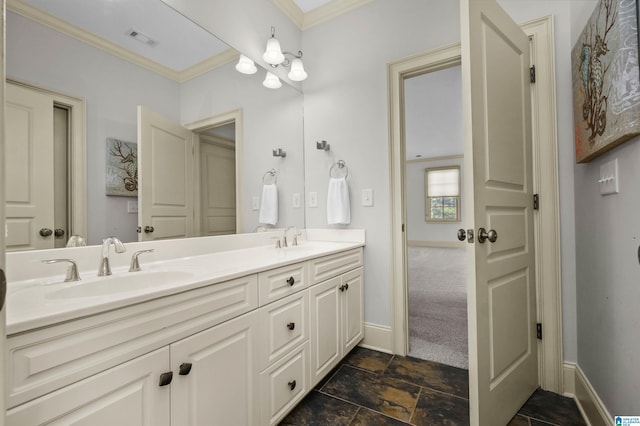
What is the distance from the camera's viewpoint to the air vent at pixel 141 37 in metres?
1.33

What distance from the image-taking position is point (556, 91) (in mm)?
1624

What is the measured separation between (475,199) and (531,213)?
2.28ft

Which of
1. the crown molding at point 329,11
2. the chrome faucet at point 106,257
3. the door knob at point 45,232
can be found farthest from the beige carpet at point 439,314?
the crown molding at point 329,11

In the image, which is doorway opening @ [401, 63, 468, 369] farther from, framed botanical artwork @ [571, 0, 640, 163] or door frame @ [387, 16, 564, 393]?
framed botanical artwork @ [571, 0, 640, 163]

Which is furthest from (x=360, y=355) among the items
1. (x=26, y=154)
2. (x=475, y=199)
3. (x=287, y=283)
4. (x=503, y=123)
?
(x=26, y=154)

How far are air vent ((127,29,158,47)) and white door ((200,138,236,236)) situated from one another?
542mm

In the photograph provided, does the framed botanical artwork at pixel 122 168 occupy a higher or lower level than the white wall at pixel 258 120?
lower

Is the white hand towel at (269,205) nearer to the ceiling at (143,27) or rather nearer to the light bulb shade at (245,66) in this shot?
the light bulb shade at (245,66)

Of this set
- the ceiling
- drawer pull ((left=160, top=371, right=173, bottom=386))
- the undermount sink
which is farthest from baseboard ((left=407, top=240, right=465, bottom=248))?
drawer pull ((left=160, top=371, right=173, bottom=386))

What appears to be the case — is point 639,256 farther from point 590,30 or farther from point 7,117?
point 7,117

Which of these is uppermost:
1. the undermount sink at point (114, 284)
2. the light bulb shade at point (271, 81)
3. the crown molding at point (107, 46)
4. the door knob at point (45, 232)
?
the light bulb shade at point (271, 81)

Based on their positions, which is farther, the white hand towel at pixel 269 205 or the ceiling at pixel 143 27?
the white hand towel at pixel 269 205

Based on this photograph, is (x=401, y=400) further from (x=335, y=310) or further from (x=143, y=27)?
(x=143, y=27)

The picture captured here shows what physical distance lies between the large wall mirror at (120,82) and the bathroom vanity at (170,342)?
0.81 feet
